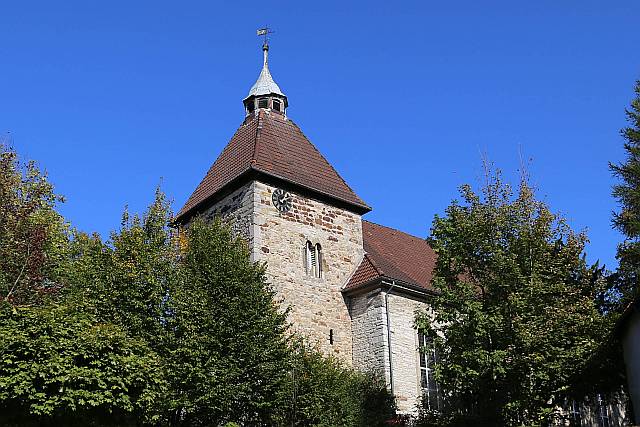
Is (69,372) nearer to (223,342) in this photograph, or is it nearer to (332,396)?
(223,342)

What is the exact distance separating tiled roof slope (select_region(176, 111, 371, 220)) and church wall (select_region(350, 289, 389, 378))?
3632mm

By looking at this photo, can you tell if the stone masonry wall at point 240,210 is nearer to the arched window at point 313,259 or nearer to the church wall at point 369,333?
the arched window at point 313,259

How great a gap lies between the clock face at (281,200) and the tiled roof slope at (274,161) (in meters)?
0.44

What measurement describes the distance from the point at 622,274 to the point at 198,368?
13417 mm

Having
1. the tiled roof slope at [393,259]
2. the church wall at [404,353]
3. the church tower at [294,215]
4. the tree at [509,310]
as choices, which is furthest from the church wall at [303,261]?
the tree at [509,310]

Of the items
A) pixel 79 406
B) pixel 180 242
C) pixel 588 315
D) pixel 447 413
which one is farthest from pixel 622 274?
pixel 79 406

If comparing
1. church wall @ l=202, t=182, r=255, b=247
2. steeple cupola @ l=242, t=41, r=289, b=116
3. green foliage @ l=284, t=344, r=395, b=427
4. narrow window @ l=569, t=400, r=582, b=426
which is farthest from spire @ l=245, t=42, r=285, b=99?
narrow window @ l=569, t=400, r=582, b=426

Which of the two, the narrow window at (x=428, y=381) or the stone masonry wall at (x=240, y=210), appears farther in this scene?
the narrow window at (x=428, y=381)

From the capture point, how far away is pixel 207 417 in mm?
17094

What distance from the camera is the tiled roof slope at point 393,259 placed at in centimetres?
2439

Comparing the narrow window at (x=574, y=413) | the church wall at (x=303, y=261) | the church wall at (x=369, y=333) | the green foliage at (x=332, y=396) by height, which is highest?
the church wall at (x=303, y=261)

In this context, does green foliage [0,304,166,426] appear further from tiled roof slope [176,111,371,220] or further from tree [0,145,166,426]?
tiled roof slope [176,111,371,220]

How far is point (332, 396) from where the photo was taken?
19.9 metres

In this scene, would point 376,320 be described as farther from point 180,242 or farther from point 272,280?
point 180,242
